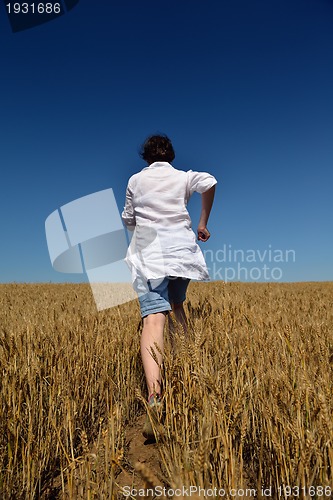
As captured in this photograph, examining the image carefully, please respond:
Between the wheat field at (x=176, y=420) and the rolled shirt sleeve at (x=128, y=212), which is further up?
the rolled shirt sleeve at (x=128, y=212)

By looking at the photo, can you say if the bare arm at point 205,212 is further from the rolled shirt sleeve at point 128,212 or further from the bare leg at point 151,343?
the bare leg at point 151,343

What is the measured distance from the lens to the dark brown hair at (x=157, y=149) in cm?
254

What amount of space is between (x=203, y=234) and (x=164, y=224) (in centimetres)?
32

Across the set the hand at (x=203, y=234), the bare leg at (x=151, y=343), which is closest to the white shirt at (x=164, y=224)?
the hand at (x=203, y=234)

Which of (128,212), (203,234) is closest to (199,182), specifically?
(203,234)

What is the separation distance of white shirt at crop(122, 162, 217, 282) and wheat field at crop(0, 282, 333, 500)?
528 mm

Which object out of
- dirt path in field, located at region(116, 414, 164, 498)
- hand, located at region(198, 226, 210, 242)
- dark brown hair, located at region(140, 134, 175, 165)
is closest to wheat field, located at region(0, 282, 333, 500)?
dirt path in field, located at region(116, 414, 164, 498)

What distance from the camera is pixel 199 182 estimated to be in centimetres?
241

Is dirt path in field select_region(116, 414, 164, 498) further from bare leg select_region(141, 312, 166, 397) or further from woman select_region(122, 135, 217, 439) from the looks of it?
woman select_region(122, 135, 217, 439)

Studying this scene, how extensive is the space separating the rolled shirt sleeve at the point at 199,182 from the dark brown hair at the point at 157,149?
247 mm

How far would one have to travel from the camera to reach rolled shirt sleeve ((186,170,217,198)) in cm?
241

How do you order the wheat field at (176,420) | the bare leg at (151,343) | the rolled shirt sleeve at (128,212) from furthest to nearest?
the rolled shirt sleeve at (128,212)
the bare leg at (151,343)
the wheat field at (176,420)

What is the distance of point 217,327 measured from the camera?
9.03 feet

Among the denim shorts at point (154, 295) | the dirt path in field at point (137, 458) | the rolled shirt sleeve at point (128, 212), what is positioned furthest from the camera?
the rolled shirt sleeve at point (128, 212)
